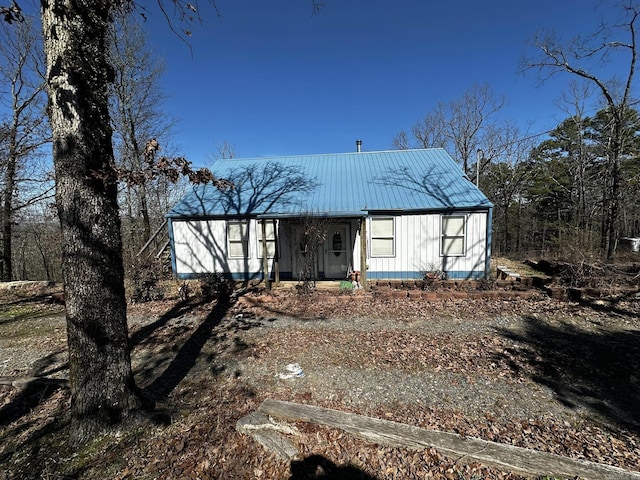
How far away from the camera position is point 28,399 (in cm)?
365

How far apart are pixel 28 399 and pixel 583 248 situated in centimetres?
1234

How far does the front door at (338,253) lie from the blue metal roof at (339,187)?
1.05 meters

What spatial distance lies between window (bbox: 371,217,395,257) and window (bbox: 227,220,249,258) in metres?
4.91

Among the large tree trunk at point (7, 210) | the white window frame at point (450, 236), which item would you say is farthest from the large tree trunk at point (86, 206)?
the large tree trunk at point (7, 210)

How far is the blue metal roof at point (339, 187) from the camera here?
10320 millimetres

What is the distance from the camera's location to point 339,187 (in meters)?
11.6

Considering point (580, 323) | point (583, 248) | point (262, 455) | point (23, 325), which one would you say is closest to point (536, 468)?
point (262, 455)

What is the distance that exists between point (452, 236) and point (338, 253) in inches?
166

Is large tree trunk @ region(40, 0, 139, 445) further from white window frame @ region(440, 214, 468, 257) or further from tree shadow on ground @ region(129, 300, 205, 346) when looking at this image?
white window frame @ region(440, 214, 468, 257)

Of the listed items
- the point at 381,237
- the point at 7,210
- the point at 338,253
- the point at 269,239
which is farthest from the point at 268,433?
the point at 7,210

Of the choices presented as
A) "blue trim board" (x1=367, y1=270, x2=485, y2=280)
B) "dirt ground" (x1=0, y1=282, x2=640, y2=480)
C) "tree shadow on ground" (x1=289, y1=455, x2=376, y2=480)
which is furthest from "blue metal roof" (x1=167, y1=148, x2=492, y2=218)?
"tree shadow on ground" (x1=289, y1=455, x2=376, y2=480)

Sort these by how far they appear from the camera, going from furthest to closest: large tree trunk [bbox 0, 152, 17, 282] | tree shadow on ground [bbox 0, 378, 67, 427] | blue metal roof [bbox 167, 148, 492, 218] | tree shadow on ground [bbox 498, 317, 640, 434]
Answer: large tree trunk [bbox 0, 152, 17, 282], blue metal roof [bbox 167, 148, 492, 218], tree shadow on ground [bbox 498, 317, 640, 434], tree shadow on ground [bbox 0, 378, 67, 427]

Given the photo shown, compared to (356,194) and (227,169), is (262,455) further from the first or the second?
(227,169)

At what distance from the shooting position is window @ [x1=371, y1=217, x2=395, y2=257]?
409 inches
